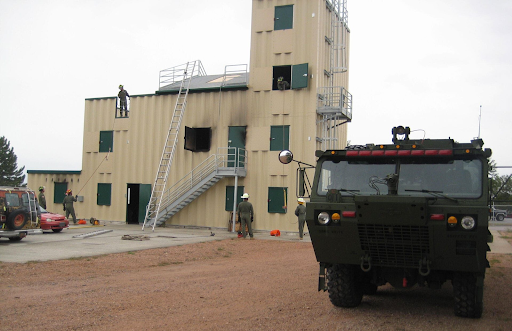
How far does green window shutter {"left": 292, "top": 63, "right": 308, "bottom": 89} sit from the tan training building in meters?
0.05

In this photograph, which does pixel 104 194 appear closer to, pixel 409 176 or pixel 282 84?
pixel 282 84

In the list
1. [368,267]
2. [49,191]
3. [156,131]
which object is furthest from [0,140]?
[368,267]

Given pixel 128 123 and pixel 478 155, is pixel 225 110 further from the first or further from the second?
pixel 478 155

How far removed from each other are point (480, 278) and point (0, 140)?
91.5 meters

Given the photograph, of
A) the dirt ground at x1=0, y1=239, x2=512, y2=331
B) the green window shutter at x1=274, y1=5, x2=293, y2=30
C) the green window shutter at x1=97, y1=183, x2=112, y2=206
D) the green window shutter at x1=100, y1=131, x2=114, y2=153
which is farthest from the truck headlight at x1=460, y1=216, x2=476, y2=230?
the green window shutter at x1=100, y1=131, x2=114, y2=153

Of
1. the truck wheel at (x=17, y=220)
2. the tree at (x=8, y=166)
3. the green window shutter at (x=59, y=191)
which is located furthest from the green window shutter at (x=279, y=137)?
the tree at (x=8, y=166)

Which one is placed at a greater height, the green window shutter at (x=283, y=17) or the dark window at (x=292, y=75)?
the green window shutter at (x=283, y=17)

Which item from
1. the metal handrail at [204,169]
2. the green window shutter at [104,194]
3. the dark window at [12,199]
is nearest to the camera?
the dark window at [12,199]

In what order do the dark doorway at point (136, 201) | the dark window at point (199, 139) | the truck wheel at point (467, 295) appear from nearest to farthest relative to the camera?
the truck wheel at point (467, 295) < the dark window at point (199, 139) < the dark doorway at point (136, 201)

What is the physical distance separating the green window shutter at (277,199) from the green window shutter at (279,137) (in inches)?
78.3

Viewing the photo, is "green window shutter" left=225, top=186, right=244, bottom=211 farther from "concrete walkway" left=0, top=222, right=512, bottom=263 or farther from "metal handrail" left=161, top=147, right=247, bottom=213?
"concrete walkway" left=0, top=222, right=512, bottom=263

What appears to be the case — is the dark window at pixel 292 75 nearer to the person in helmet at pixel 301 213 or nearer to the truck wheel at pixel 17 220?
the person in helmet at pixel 301 213

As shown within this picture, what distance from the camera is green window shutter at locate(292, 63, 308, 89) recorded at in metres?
23.5

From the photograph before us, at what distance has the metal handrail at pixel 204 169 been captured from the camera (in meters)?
24.6
